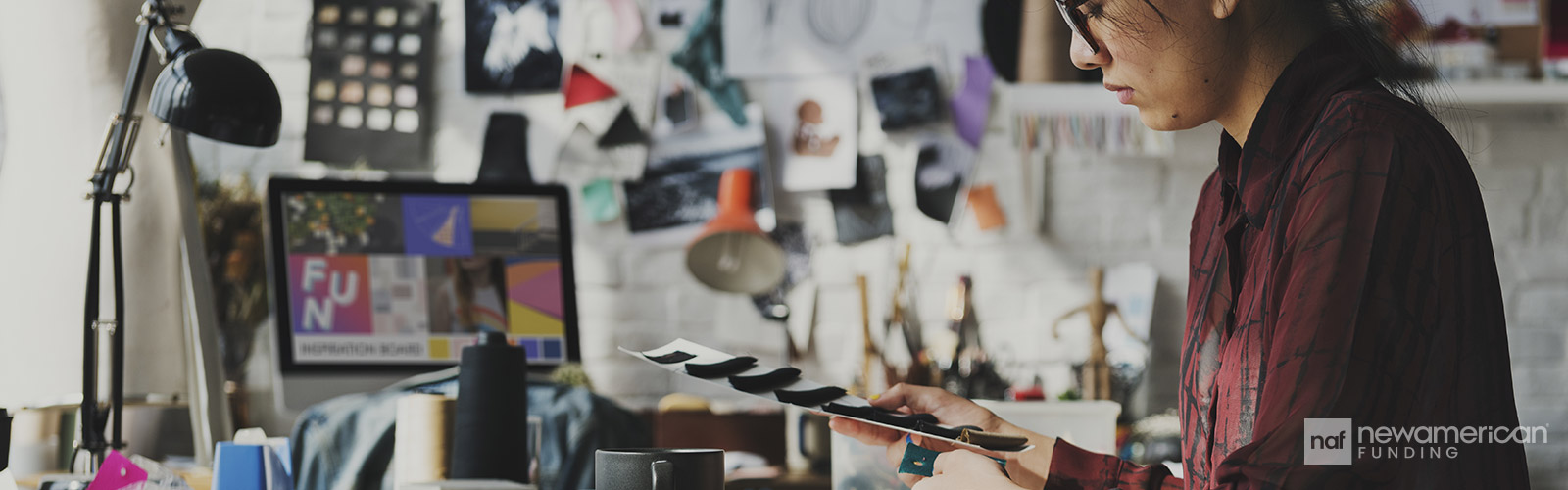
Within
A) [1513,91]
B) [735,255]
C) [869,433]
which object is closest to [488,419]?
[869,433]

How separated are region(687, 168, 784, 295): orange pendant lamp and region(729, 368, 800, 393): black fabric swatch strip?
155cm

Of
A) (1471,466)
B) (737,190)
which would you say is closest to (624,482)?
(1471,466)

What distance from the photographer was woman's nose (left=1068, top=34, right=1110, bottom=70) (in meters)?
0.90

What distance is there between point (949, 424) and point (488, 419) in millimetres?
390

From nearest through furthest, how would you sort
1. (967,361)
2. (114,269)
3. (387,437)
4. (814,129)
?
(114,269) < (387,437) < (967,361) < (814,129)

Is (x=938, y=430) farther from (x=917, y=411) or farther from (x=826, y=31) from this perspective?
(x=826, y=31)

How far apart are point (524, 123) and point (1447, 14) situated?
1880 millimetres

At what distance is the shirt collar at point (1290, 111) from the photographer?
80 cm

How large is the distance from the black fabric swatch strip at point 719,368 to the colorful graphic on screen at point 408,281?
97cm

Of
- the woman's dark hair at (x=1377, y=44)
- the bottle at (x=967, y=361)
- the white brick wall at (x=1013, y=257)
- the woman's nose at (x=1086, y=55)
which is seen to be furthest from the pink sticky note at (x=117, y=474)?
the white brick wall at (x=1013, y=257)

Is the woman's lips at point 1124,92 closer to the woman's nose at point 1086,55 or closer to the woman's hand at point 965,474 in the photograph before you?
the woman's nose at point 1086,55

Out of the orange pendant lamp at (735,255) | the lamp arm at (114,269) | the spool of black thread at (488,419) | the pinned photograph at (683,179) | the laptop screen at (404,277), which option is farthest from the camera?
the pinned photograph at (683,179)

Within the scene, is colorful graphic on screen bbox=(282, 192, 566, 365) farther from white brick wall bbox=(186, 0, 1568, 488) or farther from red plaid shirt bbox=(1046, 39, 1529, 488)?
red plaid shirt bbox=(1046, 39, 1529, 488)

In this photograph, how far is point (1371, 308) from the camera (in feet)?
2.25
